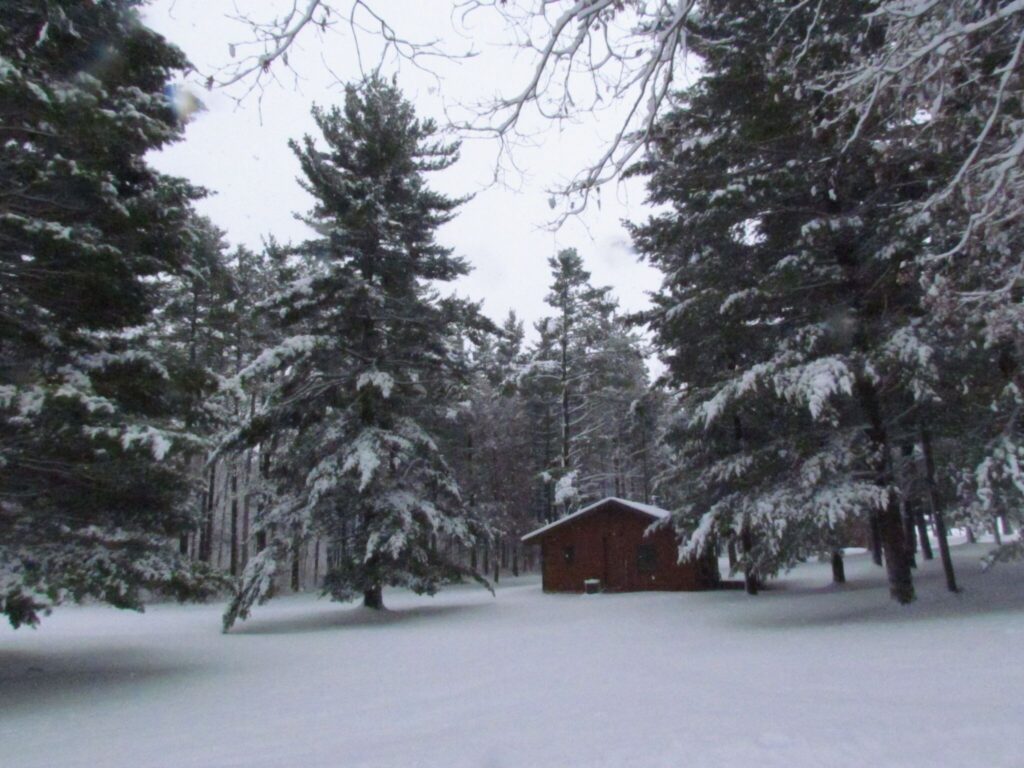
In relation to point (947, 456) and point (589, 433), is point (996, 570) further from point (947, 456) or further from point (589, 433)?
point (589, 433)

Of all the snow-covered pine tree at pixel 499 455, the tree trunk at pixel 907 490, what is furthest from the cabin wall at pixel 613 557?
the snow-covered pine tree at pixel 499 455

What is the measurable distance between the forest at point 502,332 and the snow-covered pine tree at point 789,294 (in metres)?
0.07

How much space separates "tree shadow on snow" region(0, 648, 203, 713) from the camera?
8320 mm

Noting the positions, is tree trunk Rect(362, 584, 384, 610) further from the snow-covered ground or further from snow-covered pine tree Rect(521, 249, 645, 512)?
snow-covered pine tree Rect(521, 249, 645, 512)

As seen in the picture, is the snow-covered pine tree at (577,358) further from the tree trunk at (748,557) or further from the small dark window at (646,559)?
the tree trunk at (748,557)

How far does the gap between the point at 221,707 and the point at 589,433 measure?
25291mm

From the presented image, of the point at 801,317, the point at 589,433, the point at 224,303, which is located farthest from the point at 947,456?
the point at 224,303

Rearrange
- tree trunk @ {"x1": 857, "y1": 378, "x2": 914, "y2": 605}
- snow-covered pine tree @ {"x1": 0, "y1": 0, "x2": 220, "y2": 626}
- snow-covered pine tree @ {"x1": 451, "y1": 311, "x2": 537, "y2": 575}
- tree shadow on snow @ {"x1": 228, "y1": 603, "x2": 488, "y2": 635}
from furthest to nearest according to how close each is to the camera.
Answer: snow-covered pine tree @ {"x1": 451, "y1": 311, "x2": 537, "y2": 575} → tree shadow on snow @ {"x1": 228, "y1": 603, "x2": 488, "y2": 635} → tree trunk @ {"x1": 857, "y1": 378, "x2": 914, "y2": 605} → snow-covered pine tree @ {"x1": 0, "y1": 0, "x2": 220, "y2": 626}

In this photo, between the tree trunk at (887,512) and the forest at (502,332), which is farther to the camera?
the tree trunk at (887,512)

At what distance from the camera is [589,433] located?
104ft

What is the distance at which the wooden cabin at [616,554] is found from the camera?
23.9 meters

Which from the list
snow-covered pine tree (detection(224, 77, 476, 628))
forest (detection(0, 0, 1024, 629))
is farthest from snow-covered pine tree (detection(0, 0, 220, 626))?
snow-covered pine tree (detection(224, 77, 476, 628))

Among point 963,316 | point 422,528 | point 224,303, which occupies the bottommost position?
point 422,528

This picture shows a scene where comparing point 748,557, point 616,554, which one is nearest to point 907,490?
point 748,557
